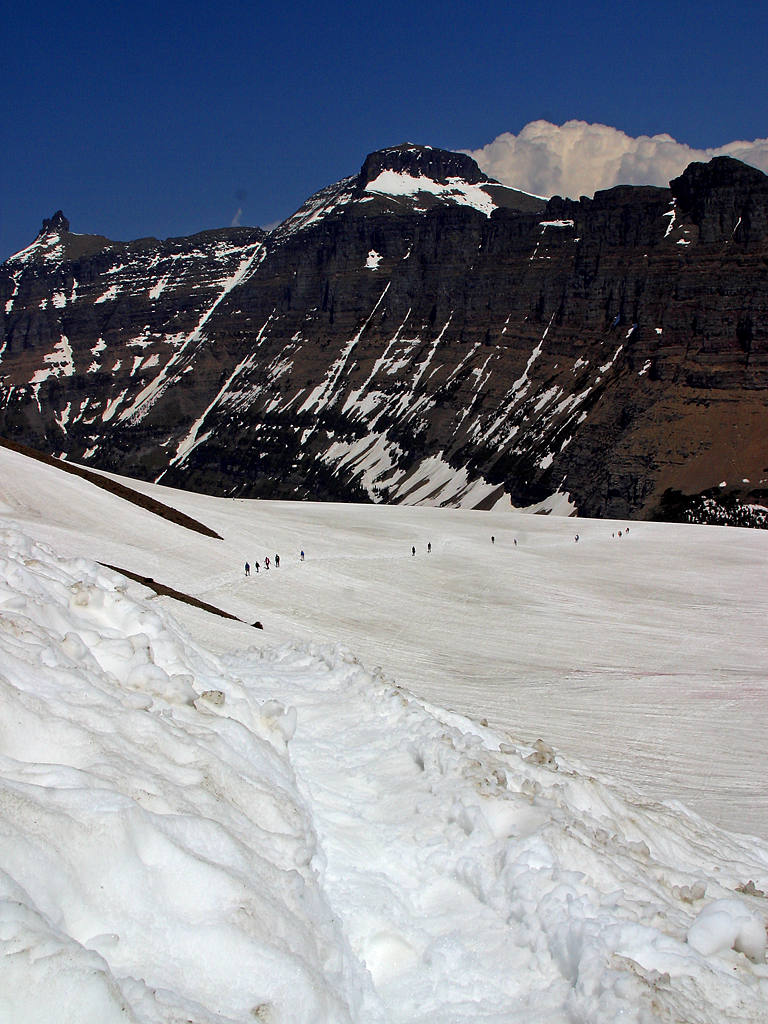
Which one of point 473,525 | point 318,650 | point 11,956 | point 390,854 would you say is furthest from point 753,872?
point 473,525

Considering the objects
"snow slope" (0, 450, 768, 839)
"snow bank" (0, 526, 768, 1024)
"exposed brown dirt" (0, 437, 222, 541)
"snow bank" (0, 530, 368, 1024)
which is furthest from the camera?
"exposed brown dirt" (0, 437, 222, 541)

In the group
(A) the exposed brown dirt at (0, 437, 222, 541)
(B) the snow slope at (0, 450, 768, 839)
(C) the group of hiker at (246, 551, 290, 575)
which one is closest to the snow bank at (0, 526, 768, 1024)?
(B) the snow slope at (0, 450, 768, 839)

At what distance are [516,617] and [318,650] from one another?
69.5 feet

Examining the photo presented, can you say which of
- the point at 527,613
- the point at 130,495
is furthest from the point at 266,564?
the point at 527,613

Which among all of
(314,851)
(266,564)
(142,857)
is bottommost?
(266,564)

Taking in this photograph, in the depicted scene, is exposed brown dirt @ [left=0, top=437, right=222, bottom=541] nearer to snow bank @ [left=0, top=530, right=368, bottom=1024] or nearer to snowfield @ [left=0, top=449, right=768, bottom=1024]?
snowfield @ [left=0, top=449, right=768, bottom=1024]

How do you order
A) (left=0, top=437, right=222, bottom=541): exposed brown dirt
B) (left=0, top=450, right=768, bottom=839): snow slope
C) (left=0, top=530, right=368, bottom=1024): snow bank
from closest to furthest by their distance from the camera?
(left=0, top=530, right=368, bottom=1024): snow bank
(left=0, top=450, right=768, bottom=839): snow slope
(left=0, top=437, right=222, bottom=541): exposed brown dirt

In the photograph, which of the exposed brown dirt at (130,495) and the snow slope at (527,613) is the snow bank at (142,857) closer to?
the snow slope at (527,613)

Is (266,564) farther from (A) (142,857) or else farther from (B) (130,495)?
(A) (142,857)

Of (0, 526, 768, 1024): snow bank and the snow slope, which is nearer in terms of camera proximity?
(0, 526, 768, 1024): snow bank

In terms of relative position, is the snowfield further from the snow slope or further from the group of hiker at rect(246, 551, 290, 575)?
the group of hiker at rect(246, 551, 290, 575)

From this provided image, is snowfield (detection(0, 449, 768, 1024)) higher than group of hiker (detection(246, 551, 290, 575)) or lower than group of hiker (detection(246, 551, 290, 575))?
higher

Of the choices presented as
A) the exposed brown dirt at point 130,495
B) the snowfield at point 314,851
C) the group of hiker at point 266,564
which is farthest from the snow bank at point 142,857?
the exposed brown dirt at point 130,495

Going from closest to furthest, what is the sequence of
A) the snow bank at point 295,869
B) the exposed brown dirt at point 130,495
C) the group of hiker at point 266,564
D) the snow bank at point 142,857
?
the snow bank at point 142,857, the snow bank at point 295,869, the group of hiker at point 266,564, the exposed brown dirt at point 130,495
